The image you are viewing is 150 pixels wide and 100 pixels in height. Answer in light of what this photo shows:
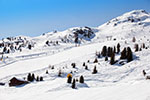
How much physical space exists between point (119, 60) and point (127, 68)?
4.21 metres

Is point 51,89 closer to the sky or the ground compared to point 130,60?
closer to the ground

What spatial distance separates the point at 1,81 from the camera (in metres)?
27.8

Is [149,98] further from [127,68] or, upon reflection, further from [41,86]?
[127,68]

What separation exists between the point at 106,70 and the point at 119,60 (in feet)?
16.6

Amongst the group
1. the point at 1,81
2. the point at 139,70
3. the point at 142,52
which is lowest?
the point at 1,81

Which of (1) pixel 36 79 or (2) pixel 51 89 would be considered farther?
(1) pixel 36 79

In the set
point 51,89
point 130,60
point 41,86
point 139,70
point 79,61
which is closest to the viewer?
point 51,89

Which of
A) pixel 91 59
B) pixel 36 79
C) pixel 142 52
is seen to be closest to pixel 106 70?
pixel 91 59

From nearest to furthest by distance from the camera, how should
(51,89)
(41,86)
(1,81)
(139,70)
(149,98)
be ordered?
(149,98), (51,89), (41,86), (139,70), (1,81)

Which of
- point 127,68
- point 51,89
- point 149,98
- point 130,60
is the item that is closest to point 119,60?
point 130,60

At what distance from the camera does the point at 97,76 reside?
26109 mm

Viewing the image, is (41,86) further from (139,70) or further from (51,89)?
(139,70)

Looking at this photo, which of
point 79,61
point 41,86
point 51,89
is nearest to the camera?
point 51,89

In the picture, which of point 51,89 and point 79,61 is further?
point 79,61
